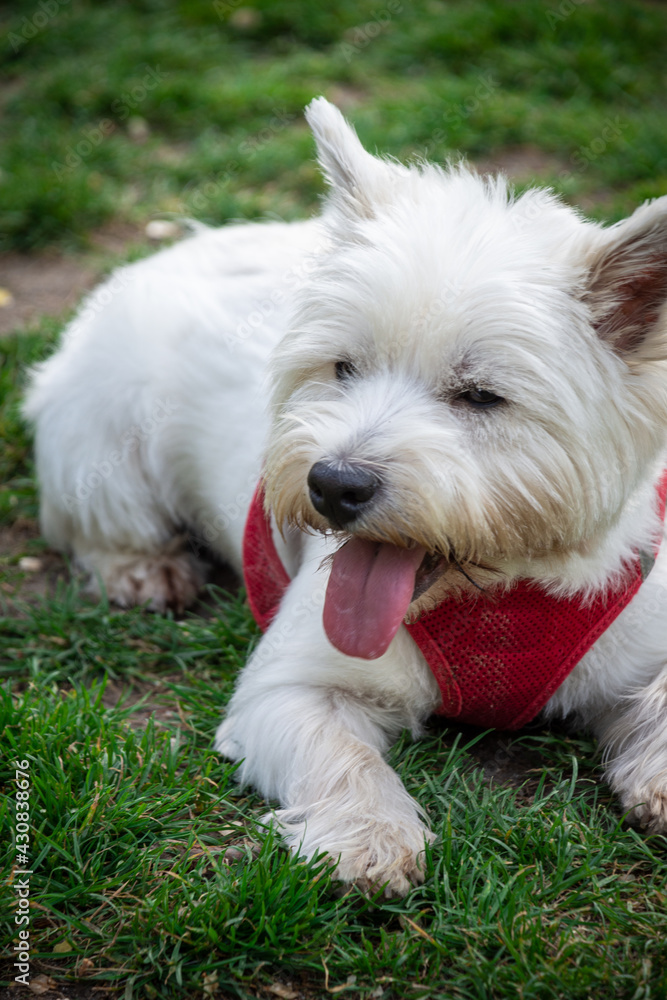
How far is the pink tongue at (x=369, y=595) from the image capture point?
2473 millimetres

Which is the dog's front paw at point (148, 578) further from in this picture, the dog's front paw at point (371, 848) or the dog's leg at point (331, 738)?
the dog's front paw at point (371, 848)

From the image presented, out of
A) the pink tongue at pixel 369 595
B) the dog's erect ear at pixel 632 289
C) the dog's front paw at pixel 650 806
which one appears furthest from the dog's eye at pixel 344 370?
the dog's front paw at pixel 650 806

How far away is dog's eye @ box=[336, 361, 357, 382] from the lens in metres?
2.62

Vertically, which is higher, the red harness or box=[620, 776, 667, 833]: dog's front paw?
the red harness

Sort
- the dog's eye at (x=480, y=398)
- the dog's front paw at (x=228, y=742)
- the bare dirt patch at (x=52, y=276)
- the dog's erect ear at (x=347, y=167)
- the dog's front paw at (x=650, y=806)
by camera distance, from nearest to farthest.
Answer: the dog's eye at (x=480, y=398) → the dog's front paw at (x=650, y=806) → the dog's erect ear at (x=347, y=167) → the dog's front paw at (x=228, y=742) → the bare dirt patch at (x=52, y=276)

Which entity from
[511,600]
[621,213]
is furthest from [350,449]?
[621,213]

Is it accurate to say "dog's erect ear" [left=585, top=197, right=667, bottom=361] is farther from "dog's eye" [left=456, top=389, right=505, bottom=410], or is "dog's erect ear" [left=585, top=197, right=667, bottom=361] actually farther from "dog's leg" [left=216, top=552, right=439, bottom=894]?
"dog's leg" [left=216, top=552, right=439, bottom=894]

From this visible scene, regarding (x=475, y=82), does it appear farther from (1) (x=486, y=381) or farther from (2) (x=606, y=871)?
(2) (x=606, y=871)

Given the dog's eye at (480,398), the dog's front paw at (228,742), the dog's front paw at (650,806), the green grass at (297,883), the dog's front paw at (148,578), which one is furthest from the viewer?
the dog's front paw at (148,578)

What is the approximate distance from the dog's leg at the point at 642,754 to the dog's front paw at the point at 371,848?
0.57 metres

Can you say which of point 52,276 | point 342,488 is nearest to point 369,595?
point 342,488

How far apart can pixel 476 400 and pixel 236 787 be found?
4.34ft

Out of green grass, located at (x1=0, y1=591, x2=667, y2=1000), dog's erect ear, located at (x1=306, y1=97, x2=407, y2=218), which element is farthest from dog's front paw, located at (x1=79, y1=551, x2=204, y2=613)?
dog's erect ear, located at (x1=306, y1=97, x2=407, y2=218)

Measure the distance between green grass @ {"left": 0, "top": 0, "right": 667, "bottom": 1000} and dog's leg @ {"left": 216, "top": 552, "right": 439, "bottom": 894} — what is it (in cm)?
8
